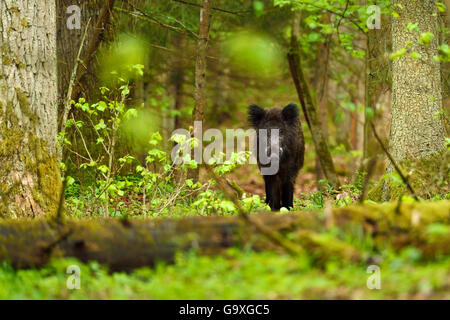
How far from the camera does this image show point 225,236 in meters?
Answer: 4.48

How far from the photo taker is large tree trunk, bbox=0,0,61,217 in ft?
22.4

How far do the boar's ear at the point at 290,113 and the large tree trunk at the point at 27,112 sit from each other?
15.4 feet

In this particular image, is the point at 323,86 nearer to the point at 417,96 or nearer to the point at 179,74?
the point at 179,74

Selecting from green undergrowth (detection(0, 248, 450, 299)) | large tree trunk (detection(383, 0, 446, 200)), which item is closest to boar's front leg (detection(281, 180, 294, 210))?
large tree trunk (detection(383, 0, 446, 200))

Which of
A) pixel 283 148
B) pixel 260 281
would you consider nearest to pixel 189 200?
pixel 283 148

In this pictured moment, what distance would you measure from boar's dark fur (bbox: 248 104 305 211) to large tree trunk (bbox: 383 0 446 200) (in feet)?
7.11

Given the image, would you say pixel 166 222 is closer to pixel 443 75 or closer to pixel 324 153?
pixel 443 75

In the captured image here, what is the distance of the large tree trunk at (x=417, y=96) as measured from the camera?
28.1 feet

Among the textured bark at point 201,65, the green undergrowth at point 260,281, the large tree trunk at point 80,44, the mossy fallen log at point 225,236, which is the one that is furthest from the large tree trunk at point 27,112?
the textured bark at point 201,65

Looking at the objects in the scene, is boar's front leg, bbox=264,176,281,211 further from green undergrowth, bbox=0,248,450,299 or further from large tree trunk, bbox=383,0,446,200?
green undergrowth, bbox=0,248,450,299

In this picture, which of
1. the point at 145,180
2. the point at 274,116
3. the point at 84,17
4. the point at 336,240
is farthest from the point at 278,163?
the point at 336,240

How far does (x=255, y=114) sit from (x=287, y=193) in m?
1.64

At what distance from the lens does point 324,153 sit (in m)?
13.7

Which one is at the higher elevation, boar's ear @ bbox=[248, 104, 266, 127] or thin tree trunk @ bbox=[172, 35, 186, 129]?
thin tree trunk @ bbox=[172, 35, 186, 129]
